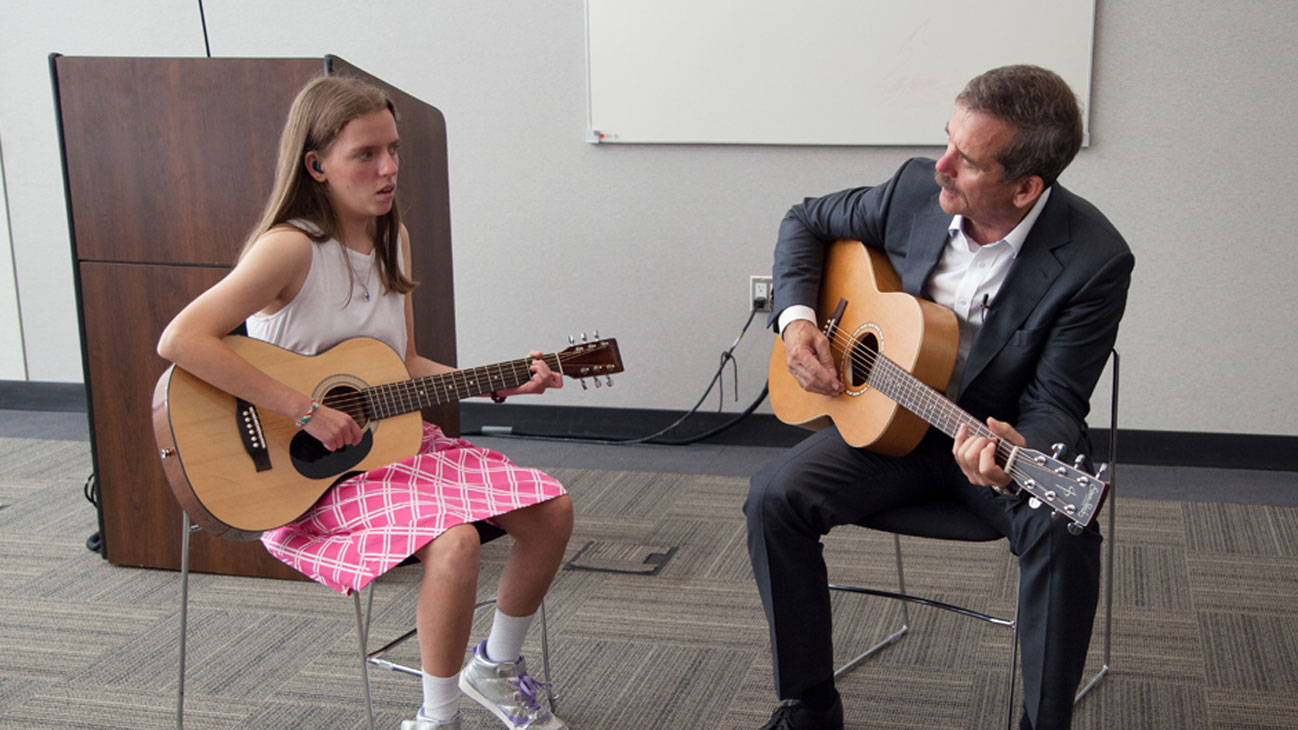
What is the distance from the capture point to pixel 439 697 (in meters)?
1.73

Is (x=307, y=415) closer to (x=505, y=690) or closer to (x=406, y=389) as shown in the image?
(x=406, y=389)

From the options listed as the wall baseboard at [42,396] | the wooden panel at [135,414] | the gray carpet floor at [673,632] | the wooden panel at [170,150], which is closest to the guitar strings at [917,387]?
the gray carpet floor at [673,632]

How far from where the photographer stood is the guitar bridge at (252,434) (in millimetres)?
1724

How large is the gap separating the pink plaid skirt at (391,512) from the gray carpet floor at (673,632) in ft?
1.63

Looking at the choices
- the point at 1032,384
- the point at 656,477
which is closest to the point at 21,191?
the point at 656,477

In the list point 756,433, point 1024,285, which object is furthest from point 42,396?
point 1024,285

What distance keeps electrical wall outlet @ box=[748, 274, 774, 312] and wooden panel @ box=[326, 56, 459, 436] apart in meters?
1.25

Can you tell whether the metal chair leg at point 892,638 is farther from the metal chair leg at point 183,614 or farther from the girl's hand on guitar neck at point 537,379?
the metal chair leg at point 183,614

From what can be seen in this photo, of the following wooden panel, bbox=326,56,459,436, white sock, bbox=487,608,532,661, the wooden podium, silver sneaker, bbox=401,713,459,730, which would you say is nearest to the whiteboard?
wooden panel, bbox=326,56,459,436

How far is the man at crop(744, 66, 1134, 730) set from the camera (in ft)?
5.43

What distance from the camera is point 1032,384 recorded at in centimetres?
183

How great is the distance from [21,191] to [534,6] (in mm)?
2254

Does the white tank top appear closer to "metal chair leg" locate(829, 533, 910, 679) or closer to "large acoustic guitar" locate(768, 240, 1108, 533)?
→ "large acoustic guitar" locate(768, 240, 1108, 533)

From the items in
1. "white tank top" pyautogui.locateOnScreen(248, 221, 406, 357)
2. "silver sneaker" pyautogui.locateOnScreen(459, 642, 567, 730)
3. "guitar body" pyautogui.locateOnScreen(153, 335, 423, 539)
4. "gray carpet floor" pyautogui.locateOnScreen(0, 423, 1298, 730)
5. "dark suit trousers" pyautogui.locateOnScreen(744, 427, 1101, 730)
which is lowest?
"gray carpet floor" pyautogui.locateOnScreen(0, 423, 1298, 730)
